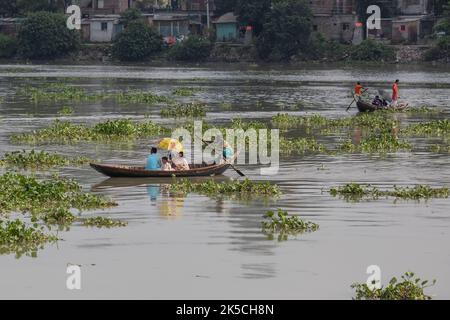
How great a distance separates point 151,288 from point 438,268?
527 centimetres

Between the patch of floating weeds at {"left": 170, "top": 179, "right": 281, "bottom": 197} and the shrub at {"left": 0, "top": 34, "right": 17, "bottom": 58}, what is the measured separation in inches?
3622

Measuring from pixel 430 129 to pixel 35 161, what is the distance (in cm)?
1692

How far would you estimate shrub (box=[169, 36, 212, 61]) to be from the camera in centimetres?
10906

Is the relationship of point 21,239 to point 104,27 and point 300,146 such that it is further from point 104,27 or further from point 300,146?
point 104,27

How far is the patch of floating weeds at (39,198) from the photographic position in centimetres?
2544

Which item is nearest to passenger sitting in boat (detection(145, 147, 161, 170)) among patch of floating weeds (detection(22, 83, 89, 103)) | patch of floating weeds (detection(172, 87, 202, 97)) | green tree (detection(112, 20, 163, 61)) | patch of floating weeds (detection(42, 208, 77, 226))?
patch of floating weeds (detection(42, 208, 77, 226))

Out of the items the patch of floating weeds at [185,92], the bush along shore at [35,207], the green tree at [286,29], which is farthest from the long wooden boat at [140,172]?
the green tree at [286,29]

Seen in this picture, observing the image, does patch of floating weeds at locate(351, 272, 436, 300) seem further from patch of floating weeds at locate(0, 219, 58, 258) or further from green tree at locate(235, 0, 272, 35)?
green tree at locate(235, 0, 272, 35)

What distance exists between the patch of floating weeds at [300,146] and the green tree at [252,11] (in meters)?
66.8

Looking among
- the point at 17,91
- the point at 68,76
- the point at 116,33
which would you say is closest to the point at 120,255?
the point at 17,91

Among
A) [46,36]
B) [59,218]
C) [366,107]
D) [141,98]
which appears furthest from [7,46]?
[59,218]

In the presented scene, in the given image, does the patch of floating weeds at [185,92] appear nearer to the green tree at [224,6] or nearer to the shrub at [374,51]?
the shrub at [374,51]

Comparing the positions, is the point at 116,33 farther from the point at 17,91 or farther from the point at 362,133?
the point at 362,133

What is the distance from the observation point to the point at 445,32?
3942 inches
